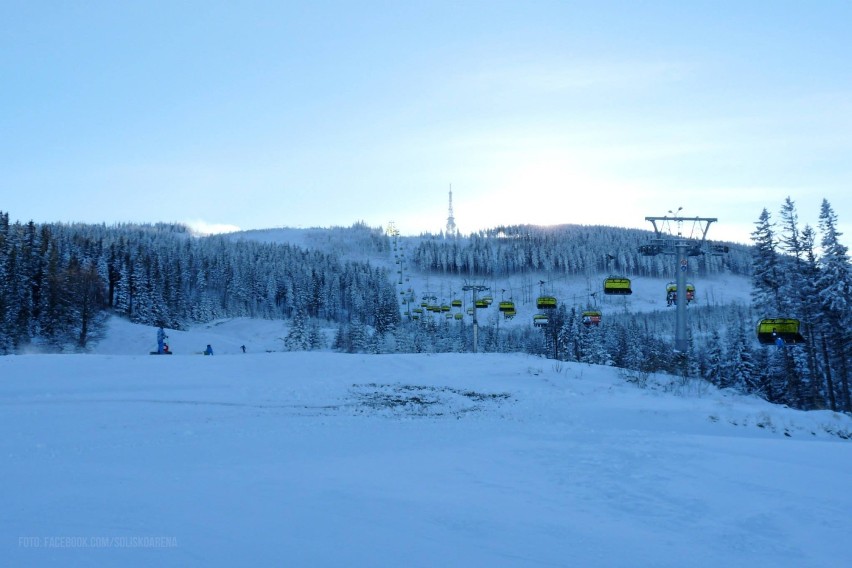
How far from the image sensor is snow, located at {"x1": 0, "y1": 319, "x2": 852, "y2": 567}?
571cm

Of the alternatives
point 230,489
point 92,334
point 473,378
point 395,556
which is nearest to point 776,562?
point 395,556

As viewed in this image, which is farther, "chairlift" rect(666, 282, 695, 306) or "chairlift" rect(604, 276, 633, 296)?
"chairlift" rect(604, 276, 633, 296)

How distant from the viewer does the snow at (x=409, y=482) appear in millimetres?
5714

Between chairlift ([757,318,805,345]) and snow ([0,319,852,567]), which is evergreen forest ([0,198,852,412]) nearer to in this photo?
chairlift ([757,318,805,345])

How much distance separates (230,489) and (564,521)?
4237mm

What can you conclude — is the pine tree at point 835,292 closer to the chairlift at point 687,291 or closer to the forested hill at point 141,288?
the chairlift at point 687,291

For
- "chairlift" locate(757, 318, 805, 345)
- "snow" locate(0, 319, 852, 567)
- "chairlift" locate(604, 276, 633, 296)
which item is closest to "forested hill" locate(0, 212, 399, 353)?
"snow" locate(0, 319, 852, 567)

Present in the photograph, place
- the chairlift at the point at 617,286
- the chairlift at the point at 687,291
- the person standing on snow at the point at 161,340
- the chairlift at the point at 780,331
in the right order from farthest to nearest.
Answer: the chairlift at the point at 617,286, the chairlift at the point at 687,291, the person standing on snow at the point at 161,340, the chairlift at the point at 780,331

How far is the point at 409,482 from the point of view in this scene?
8.41 metres

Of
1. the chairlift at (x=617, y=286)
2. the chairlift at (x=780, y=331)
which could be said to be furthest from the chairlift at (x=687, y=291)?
the chairlift at (x=780, y=331)

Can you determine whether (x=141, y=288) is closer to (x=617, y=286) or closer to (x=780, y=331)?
(x=617, y=286)

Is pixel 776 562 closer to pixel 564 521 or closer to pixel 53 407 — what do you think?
pixel 564 521

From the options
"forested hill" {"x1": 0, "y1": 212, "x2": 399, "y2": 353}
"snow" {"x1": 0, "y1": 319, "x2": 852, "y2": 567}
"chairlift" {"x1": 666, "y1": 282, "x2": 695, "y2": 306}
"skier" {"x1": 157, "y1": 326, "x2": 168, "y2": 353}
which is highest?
"forested hill" {"x1": 0, "y1": 212, "x2": 399, "y2": 353}

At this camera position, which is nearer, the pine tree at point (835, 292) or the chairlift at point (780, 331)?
the chairlift at point (780, 331)
